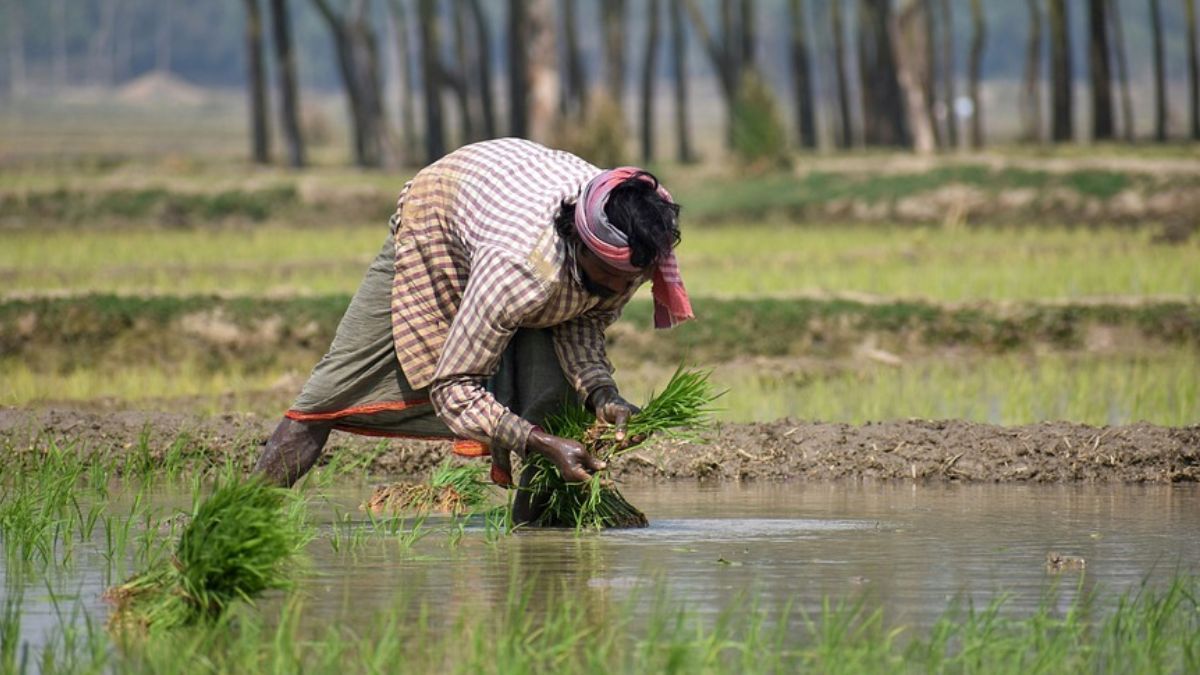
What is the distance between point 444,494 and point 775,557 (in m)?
1.39

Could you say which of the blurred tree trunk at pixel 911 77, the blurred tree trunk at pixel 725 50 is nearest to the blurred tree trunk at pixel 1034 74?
the blurred tree trunk at pixel 911 77

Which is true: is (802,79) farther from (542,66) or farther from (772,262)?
(772,262)

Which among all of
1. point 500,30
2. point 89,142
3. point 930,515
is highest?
point 500,30

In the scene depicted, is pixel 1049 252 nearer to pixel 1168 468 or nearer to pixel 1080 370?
pixel 1080 370

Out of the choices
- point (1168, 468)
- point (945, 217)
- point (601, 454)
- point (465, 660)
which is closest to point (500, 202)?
point (601, 454)

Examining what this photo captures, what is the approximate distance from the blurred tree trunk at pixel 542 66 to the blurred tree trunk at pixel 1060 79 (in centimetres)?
824

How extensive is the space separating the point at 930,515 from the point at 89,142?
5656cm

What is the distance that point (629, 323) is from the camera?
11.8 m

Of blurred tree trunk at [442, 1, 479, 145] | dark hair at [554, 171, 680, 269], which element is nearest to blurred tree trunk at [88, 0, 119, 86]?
blurred tree trunk at [442, 1, 479, 145]

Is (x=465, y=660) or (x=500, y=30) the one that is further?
(x=500, y=30)

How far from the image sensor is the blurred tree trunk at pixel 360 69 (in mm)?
30500

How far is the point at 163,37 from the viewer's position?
138m

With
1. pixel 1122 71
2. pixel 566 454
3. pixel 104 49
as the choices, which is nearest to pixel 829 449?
pixel 566 454

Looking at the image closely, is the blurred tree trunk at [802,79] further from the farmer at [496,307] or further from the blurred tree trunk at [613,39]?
the farmer at [496,307]
